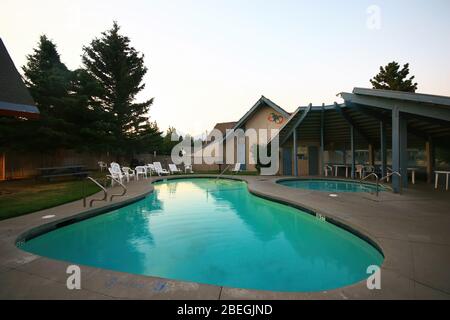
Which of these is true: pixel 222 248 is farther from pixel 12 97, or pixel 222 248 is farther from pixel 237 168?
pixel 237 168

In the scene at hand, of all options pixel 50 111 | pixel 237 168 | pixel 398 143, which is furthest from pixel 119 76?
pixel 398 143

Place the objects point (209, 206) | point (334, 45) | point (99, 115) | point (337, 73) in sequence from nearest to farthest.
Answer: point (209, 206)
point (334, 45)
point (337, 73)
point (99, 115)

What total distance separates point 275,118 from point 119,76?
15.4 metres

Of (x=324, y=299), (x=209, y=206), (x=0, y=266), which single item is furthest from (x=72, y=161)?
(x=324, y=299)

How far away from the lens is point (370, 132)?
591 inches

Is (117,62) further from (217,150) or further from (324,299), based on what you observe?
(324,299)

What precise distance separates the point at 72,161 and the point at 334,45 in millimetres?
19703

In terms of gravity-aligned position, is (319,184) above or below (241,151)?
below

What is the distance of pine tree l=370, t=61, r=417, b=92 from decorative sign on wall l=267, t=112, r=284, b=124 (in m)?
16.1

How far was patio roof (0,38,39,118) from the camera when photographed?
18.9ft

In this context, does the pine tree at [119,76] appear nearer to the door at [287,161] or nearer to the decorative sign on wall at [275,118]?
the decorative sign on wall at [275,118]

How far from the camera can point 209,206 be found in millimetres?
8562

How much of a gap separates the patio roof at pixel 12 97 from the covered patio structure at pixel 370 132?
36.2 ft
